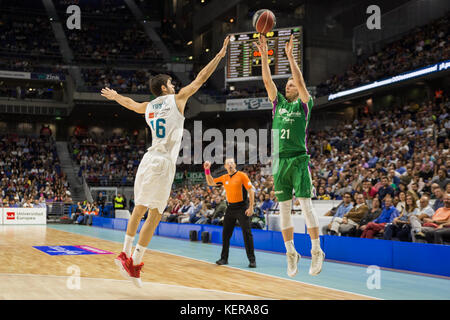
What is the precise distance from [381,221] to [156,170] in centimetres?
574

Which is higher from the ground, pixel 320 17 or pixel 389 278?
pixel 320 17

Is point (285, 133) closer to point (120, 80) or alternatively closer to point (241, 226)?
point (241, 226)

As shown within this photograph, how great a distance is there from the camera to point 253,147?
27297 millimetres

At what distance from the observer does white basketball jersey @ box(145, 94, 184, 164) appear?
15.5 ft

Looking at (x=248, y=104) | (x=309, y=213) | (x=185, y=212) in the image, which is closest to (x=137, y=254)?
(x=309, y=213)

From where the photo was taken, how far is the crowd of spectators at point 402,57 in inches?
738

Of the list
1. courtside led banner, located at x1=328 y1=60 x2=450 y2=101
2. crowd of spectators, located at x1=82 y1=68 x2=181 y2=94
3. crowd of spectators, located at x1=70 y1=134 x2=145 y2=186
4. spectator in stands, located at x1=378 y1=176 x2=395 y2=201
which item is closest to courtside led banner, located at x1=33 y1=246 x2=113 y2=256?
spectator in stands, located at x1=378 y1=176 x2=395 y2=201

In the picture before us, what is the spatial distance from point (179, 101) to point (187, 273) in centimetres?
329

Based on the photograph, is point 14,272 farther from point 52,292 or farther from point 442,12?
point 442,12

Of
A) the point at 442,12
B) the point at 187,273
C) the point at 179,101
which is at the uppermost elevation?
the point at 442,12

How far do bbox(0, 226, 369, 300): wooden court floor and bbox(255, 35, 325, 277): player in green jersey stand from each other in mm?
764

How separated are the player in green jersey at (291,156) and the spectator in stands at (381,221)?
158 inches

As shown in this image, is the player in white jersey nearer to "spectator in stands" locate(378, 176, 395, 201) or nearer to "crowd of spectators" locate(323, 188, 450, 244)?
"crowd of spectators" locate(323, 188, 450, 244)

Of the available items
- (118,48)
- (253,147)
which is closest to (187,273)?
(253,147)
